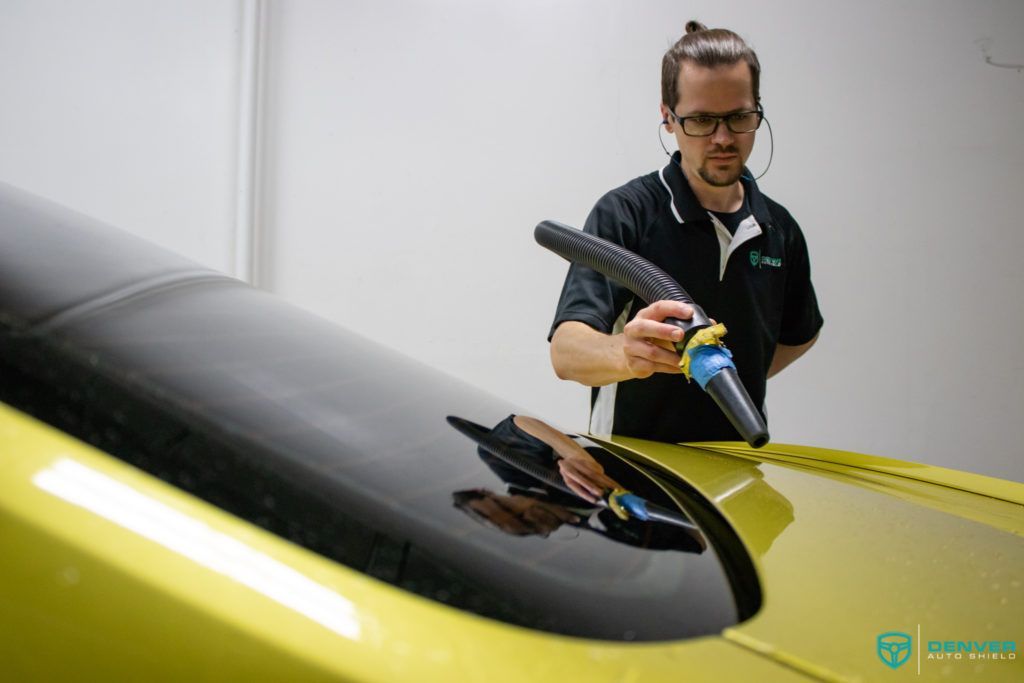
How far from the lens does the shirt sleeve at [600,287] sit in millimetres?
1204

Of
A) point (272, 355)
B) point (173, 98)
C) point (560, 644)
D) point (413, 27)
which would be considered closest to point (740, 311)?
point (272, 355)

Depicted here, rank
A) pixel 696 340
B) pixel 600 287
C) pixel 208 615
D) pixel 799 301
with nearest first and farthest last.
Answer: pixel 208 615
pixel 696 340
pixel 600 287
pixel 799 301

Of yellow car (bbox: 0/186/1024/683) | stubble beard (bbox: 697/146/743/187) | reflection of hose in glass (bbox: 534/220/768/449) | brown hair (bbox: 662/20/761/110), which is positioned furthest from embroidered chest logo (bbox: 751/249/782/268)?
yellow car (bbox: 0/186/1024/683)

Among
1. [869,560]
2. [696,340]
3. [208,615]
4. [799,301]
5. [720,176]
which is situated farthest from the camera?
[799,301]

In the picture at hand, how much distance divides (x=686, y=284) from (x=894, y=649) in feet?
3.16

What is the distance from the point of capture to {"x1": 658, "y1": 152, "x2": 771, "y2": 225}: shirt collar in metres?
1.36

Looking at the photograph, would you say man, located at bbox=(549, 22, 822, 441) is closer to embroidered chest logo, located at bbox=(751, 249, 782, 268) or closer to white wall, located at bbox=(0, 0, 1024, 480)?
embroidered chest logo, located at bbox=(751, 249, 782, 268)

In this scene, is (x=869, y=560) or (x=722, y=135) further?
(x=722, y=135)

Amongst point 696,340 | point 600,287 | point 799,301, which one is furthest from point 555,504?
point 799,301

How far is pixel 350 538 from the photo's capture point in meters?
0.44

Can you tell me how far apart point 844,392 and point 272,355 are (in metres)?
1.98

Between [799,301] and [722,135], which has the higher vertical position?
[722,135]

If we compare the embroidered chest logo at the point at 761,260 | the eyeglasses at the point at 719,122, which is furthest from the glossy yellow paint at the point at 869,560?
the eyeglasses at the point at 719,122

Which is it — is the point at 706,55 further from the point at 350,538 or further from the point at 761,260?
the point at 350,538
